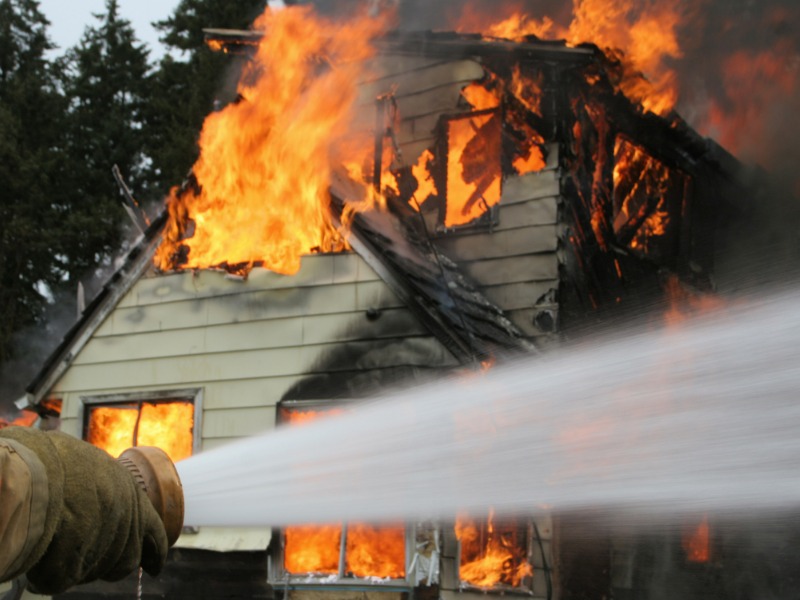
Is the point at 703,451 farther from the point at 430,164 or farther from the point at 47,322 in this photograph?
the point at 47,322

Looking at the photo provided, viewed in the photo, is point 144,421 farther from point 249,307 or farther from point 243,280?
point 243,280

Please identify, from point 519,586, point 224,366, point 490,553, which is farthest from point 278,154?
point 519,586

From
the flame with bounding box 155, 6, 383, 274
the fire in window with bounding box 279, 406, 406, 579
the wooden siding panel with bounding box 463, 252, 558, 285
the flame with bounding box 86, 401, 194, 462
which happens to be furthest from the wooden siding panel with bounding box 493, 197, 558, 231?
the flame with bounding box 86, 401, 194, 462

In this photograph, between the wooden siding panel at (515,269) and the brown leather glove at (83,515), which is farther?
the wooden siding panel at (515,269)

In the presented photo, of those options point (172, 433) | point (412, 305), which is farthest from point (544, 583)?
point (172, 433)

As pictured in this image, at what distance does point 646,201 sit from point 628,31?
220 cm

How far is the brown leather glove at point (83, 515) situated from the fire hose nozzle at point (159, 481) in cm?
17

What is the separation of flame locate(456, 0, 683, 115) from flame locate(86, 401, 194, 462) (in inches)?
219

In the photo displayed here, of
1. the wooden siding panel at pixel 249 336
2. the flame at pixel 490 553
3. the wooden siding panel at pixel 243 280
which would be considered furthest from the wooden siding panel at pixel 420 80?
the flame at pixel 490 553

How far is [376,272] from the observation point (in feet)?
28.3

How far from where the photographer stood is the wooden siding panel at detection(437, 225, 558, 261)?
862cm

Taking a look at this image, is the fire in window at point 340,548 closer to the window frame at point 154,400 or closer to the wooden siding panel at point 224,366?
the wooden siding panel at point 224,366

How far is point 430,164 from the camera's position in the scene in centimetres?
1005

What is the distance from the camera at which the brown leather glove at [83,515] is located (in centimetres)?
263
